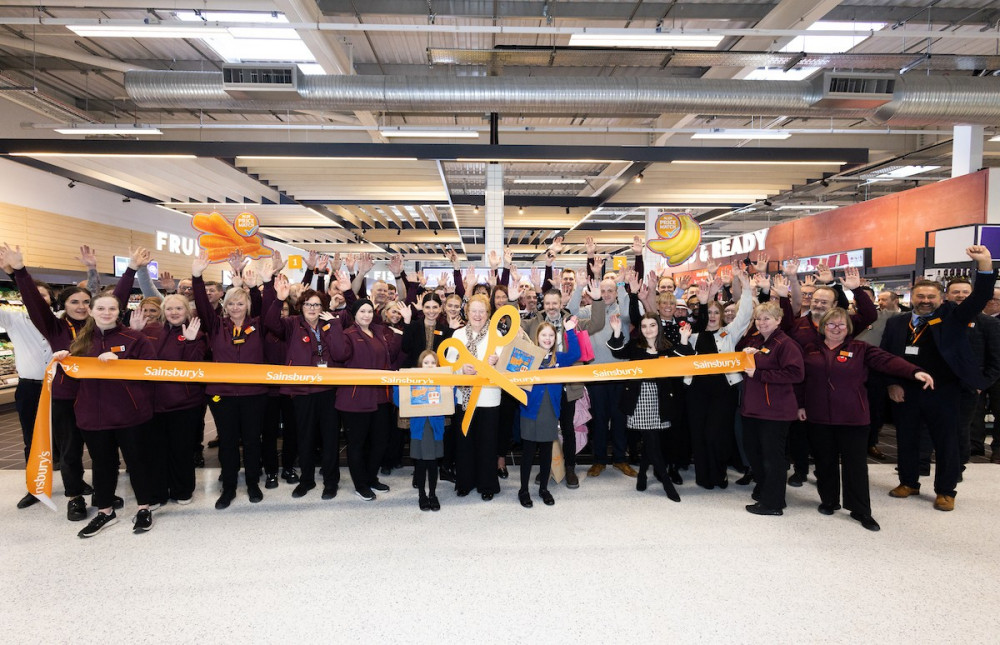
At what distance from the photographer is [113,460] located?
3.62 m

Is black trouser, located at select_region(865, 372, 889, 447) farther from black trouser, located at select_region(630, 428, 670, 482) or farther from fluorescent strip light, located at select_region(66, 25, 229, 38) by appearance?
fluorescent strip light, located at select_region(66, 25, 229, 38)

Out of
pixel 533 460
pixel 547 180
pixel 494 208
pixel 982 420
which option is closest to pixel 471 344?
pixel 533 460

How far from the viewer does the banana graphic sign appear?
864 centimetres

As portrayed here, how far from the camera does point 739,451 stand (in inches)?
185

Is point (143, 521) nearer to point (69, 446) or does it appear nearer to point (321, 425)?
point (69, 446)

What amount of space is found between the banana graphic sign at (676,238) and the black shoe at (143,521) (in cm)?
742

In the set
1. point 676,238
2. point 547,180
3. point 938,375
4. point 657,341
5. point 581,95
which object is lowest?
point 938,375

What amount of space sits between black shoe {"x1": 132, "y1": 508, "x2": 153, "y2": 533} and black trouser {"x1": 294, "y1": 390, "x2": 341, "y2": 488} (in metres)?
1.06

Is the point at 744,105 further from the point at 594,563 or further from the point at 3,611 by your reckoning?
the point at 3,611

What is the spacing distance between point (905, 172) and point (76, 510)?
727 inches

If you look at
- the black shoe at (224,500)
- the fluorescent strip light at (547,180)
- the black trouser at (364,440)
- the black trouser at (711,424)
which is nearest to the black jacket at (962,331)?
the black trouser at (711,424)

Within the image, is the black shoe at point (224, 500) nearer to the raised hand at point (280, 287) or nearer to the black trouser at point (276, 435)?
the black trouser at point (276, 435)

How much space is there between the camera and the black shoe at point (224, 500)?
3992mm

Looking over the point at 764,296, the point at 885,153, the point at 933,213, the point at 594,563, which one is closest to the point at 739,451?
the point at 764,296
